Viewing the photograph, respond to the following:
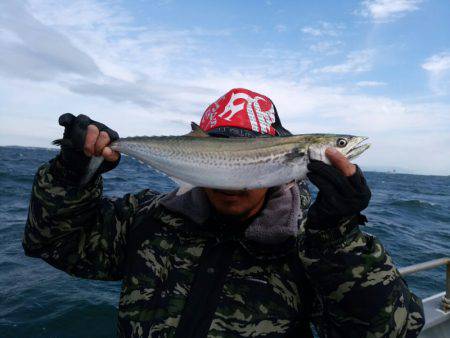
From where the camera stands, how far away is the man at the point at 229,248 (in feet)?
9.67

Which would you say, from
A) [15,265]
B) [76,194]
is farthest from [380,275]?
[15,265]

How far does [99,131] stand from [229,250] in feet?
5.51

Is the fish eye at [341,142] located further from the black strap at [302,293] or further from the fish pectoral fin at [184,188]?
the fish pectoral fin at [184,188]

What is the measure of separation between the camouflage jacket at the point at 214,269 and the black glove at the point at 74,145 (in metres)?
0.12

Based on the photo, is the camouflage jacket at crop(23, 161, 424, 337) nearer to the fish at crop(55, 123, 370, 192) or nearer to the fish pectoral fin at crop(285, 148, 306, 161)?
the fish at crop(55, 123, 370, 192)

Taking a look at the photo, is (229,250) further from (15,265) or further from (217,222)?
(15,265)

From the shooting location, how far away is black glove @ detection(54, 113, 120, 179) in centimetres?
357

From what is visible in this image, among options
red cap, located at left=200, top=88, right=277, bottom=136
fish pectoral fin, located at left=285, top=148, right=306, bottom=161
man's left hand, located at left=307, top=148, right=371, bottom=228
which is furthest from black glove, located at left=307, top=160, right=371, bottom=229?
red cap, located at left=200, top=88, right=277, bottom=136

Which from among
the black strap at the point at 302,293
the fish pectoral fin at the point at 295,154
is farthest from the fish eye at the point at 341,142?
the black strap at the point at 302,293

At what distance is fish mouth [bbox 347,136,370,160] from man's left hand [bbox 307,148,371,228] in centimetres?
61

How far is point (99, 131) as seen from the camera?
12.2ft

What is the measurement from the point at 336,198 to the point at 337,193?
4 cm

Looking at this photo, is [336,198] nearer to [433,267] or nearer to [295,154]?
[295,154]

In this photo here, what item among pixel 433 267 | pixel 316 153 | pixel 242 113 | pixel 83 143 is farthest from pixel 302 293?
pixel 433 267
